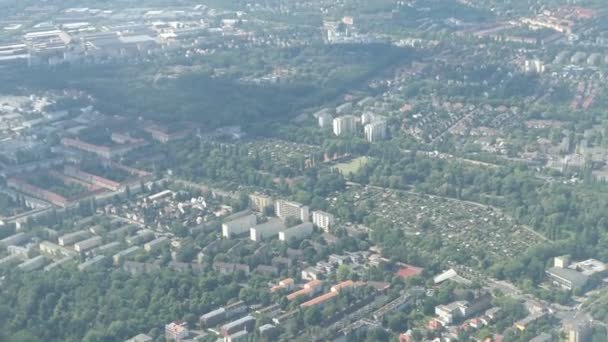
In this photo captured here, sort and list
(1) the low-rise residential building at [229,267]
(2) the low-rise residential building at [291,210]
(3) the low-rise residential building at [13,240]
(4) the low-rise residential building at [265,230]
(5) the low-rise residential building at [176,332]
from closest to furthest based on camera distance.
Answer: (5) the low-rise residential building at [176,332], (1) the low-rise residential building at [229,267], (4) the low-rise residential building at [265,230], (3) the low-rise residential building at [13,240], (2) the low-rise residential building at [291,210]

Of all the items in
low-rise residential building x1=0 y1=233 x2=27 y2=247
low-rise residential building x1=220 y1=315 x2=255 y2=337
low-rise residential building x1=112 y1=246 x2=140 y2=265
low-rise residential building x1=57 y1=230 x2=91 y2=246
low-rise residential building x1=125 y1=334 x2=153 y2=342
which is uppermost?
low-rise residential building x1=220 y1=315 x2=255 y2=337

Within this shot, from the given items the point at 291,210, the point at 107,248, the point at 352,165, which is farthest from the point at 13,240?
Answer: the point at 352,165

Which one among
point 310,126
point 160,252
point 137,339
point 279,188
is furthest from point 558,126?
point 137,339

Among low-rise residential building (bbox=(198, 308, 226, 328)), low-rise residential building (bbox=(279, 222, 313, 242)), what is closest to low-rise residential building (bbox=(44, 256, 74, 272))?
low-rise residential building (bbox=(198, 308, 226, 328))

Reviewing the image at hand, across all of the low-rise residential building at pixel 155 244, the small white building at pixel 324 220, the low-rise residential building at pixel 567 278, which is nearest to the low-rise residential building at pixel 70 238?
the low-rise residential building at pixel 155 244

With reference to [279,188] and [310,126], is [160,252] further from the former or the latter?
[310,126]

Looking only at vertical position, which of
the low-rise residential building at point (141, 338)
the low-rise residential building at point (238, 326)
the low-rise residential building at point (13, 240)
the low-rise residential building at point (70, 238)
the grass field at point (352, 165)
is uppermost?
the low-rise residential building at point (238, 326)

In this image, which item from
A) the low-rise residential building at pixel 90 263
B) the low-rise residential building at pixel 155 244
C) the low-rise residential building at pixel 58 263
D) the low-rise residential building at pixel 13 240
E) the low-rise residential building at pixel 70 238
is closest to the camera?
the low-rise residential building at pixel 90 263

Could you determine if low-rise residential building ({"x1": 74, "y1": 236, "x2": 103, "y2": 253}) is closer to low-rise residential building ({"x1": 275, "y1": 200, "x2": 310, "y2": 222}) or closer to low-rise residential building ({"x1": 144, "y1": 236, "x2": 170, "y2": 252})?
low-rise residential building ({"x1": 144, "y1": 236, "x2": 170, "y2": 252})

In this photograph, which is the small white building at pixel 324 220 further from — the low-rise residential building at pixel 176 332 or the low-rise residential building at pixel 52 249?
the low-rise residential building at pixel 176 332
